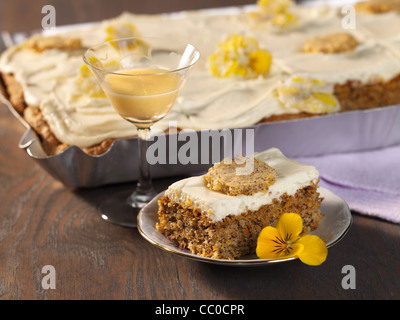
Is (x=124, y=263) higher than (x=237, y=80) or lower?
lower

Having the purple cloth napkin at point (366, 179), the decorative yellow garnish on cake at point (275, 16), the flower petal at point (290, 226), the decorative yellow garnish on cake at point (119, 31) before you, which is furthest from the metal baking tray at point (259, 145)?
the decorative yellow garnish on cake at point (275, 16)

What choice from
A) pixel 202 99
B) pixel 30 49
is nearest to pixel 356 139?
pixel 202 99

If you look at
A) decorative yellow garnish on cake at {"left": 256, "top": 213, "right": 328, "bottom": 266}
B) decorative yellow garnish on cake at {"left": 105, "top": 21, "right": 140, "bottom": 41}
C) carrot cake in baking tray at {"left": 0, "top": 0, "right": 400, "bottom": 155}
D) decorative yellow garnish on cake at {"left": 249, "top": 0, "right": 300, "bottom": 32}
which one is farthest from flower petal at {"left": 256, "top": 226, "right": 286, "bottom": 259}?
decorative yellow garnish on cake at {"left": 249, "top": 0, "right": 300, "bottom": 32}

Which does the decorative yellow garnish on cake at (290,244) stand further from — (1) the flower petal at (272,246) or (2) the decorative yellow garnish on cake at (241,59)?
(2) the decorative yellow garnish on cake at (241,59)

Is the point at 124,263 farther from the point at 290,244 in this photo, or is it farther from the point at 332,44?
the point at 332,44

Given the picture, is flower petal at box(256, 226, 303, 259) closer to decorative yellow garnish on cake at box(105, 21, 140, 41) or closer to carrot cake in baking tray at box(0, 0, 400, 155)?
carrot cake in baking tray at box(0, 0, 400, 155)

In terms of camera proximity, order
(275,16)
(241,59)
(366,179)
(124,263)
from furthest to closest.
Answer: (275,16) < (241,59) < (366,179) < (124,263)

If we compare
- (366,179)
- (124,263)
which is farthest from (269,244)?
(366,179)
